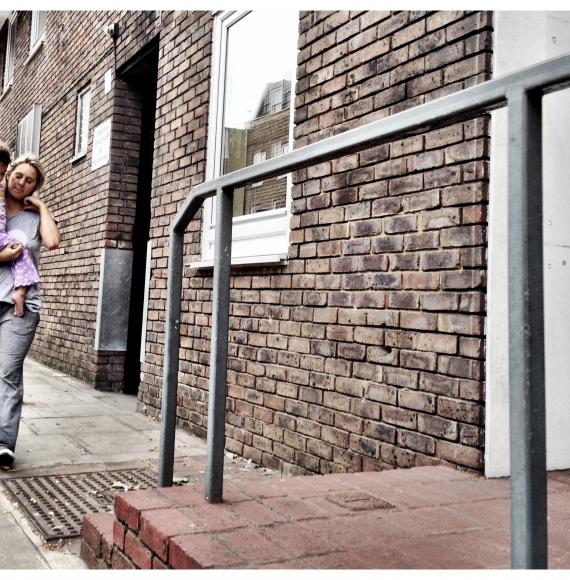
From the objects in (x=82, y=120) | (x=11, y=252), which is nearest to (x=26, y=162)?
(x=11, y=252)

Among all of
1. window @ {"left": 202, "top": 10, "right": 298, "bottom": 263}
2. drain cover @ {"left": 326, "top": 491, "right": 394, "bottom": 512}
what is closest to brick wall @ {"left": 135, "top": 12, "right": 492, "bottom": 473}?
window @ {"left": 202, "top": 10, "right": 298, "bottom": 263}

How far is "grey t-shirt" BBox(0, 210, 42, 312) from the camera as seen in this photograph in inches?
142

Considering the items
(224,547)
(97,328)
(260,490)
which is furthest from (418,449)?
(97,328)

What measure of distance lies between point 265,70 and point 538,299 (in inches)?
139

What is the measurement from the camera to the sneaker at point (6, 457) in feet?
11.3

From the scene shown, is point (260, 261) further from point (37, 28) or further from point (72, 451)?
point (37, 28)

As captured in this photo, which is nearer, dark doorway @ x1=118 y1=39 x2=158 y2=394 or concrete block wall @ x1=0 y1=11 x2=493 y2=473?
concrete block wall @ x1=0 y1=11 x2=493 y2=473

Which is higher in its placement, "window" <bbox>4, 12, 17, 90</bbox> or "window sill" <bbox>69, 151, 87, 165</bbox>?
"window" <bbox>4, 12, 17, 90</bbox>

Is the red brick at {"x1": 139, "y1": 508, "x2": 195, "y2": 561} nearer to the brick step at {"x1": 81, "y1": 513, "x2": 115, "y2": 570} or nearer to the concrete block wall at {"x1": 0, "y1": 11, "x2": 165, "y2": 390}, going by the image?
the brick step at {"x1": 81, "y1": 513, "x2": 115, "y2": 570}

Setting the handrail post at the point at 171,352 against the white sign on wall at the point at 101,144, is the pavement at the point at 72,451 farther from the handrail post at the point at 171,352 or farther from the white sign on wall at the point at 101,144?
the white sign on wall at the point at 101,144

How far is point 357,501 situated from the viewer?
213 centimetres

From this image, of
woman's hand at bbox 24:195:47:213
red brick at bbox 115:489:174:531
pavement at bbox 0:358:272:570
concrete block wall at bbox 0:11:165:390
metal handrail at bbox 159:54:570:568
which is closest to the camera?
metal handrail at bbox 159:54:570:568

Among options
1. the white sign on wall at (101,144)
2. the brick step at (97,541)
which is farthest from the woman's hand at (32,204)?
the white sign on wall at (101,144)

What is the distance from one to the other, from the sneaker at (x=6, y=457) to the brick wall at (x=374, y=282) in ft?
3.97
